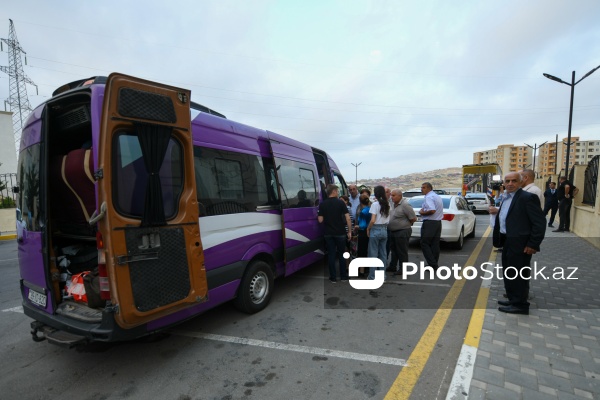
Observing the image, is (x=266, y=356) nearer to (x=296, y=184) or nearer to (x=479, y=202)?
(x=296, y=184)

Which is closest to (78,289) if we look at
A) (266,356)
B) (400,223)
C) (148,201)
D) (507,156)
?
(148,201)

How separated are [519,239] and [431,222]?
197 centimetres

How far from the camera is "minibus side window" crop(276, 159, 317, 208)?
4750 millimetres

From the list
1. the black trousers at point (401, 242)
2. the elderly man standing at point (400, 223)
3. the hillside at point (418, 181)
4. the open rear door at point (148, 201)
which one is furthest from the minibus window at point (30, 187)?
the hillside at point (418, 181)

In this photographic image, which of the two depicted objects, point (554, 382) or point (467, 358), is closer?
point (554, 382)

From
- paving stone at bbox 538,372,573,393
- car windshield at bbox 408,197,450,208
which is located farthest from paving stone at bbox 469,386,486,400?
car windshield at bbox 408,197,450,208

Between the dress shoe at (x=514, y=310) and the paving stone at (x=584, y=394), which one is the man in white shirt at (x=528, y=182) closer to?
the dress shoe at (x=514, y=310)

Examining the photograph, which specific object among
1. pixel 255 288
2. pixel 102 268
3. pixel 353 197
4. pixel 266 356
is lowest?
pixel 266 356

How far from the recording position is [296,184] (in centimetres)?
519

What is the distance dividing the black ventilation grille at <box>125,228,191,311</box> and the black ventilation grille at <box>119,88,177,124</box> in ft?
3.22

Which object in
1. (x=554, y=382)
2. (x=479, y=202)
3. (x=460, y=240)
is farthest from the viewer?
(x=479, y=202)

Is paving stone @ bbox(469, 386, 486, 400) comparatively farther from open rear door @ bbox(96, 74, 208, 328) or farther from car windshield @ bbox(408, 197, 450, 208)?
car windshield @ bbox(408, 197, 450, 208)

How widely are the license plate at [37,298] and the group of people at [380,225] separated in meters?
3.80

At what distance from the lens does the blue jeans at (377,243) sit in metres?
5.49
